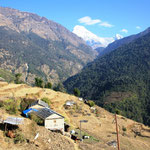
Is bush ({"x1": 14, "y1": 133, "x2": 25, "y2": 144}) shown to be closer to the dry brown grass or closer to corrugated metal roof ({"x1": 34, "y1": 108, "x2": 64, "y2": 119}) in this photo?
corrugated metal roof ({"x1": 34, "y1": 108, "x2": 64, "y2": 119})

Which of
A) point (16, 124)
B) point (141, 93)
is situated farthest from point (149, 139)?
point (141, 93)

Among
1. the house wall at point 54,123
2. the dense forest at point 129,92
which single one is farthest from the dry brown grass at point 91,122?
the dense forest at point 129,92

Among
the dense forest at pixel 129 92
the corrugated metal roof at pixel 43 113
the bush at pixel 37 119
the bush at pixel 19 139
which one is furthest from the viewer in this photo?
the dense forest at pixel 129 92

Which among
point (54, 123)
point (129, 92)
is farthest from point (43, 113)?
point (129, 92)

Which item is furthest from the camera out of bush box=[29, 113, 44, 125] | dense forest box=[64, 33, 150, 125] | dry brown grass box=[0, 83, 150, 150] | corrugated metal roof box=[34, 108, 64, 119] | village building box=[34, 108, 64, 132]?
dense forest box=[64, 33, 150, 125]

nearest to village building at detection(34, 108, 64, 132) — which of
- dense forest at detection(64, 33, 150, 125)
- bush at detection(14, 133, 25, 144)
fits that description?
bush at detection(14, 133, 25, 144)

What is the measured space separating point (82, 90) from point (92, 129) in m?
132

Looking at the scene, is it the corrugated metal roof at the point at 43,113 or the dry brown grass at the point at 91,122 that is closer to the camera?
the corrugated metal roof at the point at 43,113

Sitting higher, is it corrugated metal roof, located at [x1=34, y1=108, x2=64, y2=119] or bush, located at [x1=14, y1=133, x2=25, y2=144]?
corrugated metal roof, located at [x1=34, y1=108, x2=64, y2=119]

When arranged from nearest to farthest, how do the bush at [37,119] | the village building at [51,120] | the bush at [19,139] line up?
the bush at [19,139]
the bush at [37,119]
the village building at [51,120]

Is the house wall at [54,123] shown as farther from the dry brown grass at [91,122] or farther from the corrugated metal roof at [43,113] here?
the dry brown grass at [91,122]

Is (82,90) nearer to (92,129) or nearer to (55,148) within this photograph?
(92,129)

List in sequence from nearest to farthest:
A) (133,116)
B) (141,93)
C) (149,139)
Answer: (149,139) → (133,116) → (141,93)

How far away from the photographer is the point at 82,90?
176 m
